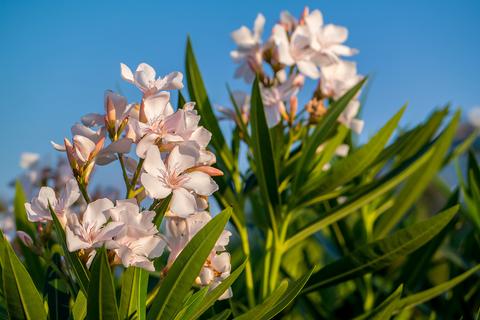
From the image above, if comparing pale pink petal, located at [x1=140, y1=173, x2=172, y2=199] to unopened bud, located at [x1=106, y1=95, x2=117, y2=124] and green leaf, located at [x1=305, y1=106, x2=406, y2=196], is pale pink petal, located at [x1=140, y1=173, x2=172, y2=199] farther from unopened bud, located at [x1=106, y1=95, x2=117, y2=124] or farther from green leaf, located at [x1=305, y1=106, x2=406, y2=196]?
green leaf, located at [x1=305, y1=106, x2=406, y2=196]

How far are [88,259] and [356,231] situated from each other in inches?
44.7

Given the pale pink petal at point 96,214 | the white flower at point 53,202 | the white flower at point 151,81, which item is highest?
the white flower at point 151,81

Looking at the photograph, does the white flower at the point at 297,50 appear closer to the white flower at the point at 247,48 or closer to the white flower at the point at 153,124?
the white flower at the point at 247,48

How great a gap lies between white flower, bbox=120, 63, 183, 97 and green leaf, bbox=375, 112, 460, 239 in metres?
0.86

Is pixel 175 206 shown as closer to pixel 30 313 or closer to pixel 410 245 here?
pixel 30 313

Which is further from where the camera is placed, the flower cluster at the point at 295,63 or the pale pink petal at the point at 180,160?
the flower cluster at the point at 295,63

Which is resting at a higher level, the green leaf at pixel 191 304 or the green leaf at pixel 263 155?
the green leaf at pixel 263 155

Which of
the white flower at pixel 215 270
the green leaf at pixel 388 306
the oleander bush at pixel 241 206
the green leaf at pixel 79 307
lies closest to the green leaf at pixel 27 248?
the oleander bush at pixel 241 206

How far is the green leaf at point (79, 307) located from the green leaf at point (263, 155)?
462 mm

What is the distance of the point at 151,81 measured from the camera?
86cm

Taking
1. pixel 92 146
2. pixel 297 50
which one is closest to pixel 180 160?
pixel 92 146

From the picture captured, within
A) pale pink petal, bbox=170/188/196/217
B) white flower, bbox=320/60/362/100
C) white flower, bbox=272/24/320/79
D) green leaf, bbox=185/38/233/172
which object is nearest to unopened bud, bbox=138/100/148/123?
pale pink petal, bbox=170/188/196/217

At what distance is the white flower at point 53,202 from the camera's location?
80cm

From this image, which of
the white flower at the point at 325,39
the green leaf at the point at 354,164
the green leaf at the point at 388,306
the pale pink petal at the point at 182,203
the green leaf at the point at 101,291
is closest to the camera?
the green leaf at the point at 101,291
